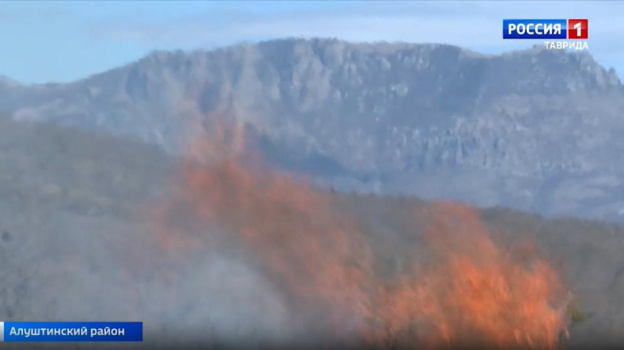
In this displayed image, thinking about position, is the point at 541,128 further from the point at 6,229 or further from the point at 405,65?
the point at 6,229

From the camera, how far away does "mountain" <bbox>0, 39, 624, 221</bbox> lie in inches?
375

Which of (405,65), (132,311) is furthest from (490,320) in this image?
(132,311)

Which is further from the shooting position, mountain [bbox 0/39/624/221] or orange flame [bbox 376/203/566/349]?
orange flame [bbox 376/203/566/349]

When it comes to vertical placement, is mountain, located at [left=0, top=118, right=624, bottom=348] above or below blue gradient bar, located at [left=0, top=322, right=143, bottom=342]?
above

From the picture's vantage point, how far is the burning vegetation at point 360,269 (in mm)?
9805

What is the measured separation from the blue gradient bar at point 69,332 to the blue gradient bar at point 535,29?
5.13 m

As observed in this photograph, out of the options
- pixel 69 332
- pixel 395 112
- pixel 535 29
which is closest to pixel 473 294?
pixel 395 112

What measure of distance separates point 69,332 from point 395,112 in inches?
169

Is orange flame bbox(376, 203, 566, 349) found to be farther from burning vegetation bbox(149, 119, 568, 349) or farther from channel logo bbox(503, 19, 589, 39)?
channel logo bbox(503, 19, 589, 39)

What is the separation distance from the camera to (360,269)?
32.7ft

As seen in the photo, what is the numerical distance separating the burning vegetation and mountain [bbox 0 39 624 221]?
407 mm

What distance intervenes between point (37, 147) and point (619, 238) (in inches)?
265

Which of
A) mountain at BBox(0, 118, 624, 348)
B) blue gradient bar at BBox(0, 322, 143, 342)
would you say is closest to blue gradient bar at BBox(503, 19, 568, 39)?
mountain at BBox(0, 118, 624, 348)

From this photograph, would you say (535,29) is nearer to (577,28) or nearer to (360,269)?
(577,28)
